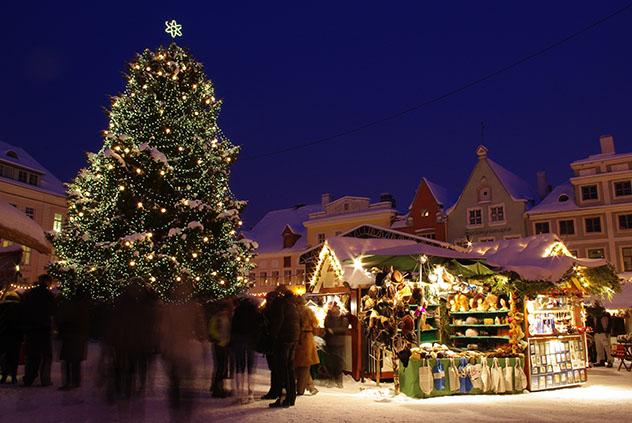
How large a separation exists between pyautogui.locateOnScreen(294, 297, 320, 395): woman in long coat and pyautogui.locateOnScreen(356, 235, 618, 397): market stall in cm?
153

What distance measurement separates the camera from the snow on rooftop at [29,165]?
35.5 m

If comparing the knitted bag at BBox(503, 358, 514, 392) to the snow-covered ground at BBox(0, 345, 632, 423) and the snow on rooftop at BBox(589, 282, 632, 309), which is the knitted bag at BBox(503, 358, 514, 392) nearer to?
the snow-covered ground at BBox(0, 345, 632, 423)

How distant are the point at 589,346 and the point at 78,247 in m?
17.0

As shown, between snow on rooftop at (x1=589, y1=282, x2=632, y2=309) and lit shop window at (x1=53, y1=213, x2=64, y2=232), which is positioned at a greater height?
lit shop window at (x1=53, y1=213, x2=64, y2=232)

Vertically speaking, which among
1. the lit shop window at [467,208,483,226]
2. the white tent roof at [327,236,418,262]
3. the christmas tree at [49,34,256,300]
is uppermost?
the lit shop window at [467,208,483,226]

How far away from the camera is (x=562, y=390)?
39.4 feet

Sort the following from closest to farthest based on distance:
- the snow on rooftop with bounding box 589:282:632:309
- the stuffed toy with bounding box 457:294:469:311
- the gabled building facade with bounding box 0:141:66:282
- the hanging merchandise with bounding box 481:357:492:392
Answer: the hanging merchandise with bounding box 481:357:492:392 < the stuffed toy with bounding box 457:294:469:311 < the snow on rooftop with bounding box 589:282:632:309 < the gabled building facade with bounding box 0:141:66:282

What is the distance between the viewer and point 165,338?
8320 mm

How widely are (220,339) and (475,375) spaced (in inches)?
200

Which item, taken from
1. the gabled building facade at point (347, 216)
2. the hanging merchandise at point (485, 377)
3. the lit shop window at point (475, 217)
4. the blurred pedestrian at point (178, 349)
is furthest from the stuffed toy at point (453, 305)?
the gabled building facade at point (347, 216)

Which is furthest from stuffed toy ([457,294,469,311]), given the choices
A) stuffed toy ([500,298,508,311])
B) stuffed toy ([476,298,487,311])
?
stuffed toy ([500,298,508,311])

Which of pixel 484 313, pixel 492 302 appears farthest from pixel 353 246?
pixel 492 302

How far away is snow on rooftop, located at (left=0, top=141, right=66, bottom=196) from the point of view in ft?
117

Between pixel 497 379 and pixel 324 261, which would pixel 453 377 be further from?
pixel 324 261
